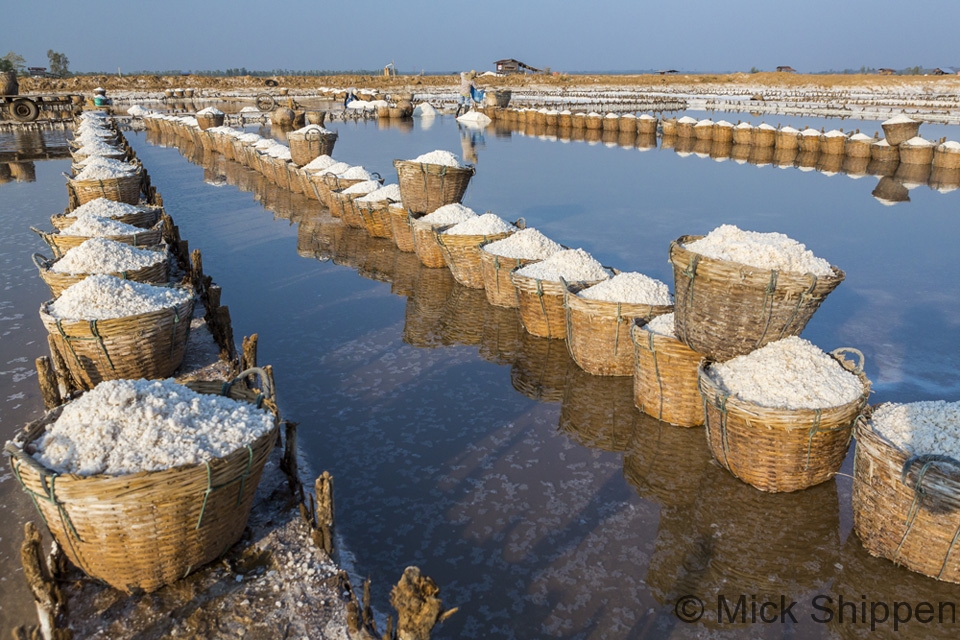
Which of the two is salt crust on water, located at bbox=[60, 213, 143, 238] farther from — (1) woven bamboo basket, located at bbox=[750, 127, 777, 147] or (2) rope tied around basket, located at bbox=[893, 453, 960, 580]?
(1) woven bamboo basket, located at bbox=[750, 127, 777, 147]

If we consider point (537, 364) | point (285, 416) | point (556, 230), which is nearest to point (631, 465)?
point (537, 364)

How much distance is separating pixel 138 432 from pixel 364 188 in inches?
323

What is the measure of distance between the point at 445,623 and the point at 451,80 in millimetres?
73414

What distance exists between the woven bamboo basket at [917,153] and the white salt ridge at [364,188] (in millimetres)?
14973

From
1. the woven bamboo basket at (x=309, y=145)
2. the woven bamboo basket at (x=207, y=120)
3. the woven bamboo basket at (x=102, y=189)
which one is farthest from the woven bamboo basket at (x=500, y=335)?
the woven bamboo basket at (x=207, y=120)

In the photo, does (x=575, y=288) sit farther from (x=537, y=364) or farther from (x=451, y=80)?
(x=451, y=80)

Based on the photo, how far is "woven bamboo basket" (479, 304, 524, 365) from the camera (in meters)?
6.11

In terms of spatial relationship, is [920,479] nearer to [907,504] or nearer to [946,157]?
[907,504]

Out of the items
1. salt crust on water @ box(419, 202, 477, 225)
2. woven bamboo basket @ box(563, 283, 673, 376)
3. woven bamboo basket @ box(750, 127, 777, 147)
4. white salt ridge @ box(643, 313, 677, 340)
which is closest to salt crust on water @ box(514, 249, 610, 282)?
woven bamboo basket @ box(563, 283, 673, 376)

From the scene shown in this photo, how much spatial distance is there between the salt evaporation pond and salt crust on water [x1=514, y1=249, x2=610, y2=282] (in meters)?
0.75

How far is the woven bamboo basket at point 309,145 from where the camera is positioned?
42.1 ft

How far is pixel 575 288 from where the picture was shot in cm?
566

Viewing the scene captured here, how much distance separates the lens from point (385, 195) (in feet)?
32.2

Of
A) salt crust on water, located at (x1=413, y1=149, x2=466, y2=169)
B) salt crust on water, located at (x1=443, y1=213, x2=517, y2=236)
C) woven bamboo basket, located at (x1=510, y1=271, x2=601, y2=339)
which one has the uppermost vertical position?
salt crust on water, located at (x1=413, y1=149, x2=466, y2=169)
